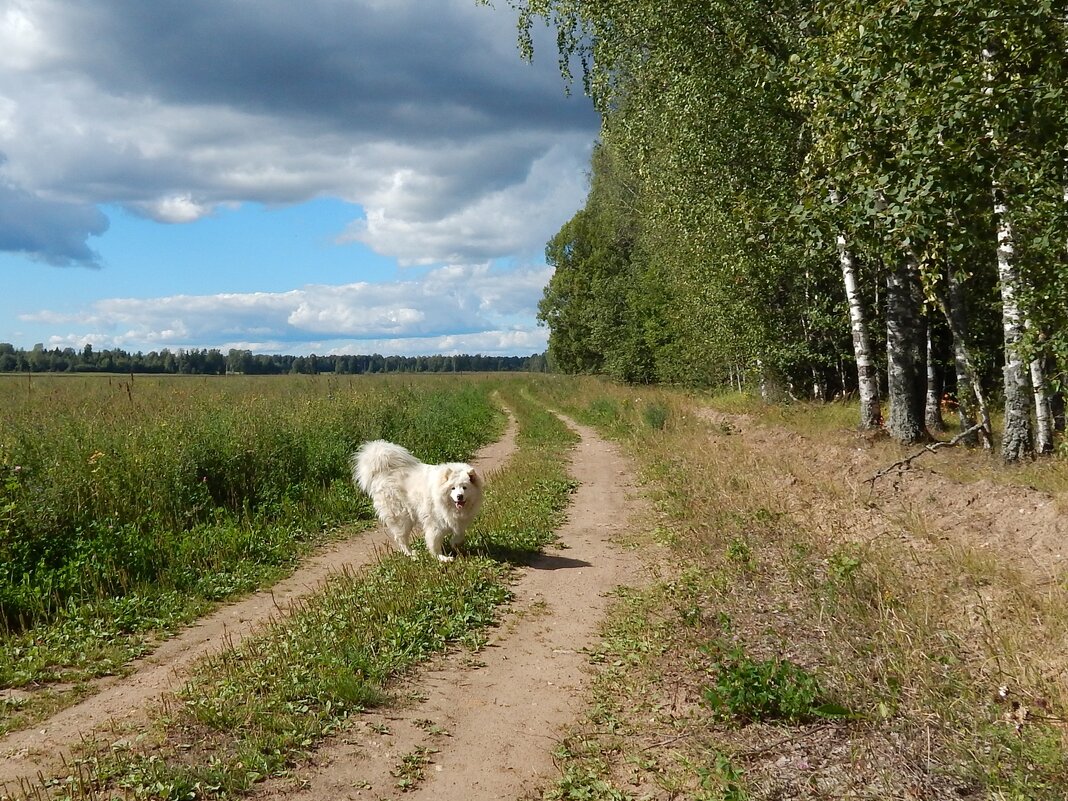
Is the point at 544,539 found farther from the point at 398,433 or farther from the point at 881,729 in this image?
the point at 398,433

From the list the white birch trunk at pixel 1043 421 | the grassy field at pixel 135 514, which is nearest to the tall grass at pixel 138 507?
the grassy field at pixel 135 514

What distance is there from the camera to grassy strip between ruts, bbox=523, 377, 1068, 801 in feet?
12.3

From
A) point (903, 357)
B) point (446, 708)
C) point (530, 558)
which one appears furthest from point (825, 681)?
point (903, 357)

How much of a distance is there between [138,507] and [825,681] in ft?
26.6

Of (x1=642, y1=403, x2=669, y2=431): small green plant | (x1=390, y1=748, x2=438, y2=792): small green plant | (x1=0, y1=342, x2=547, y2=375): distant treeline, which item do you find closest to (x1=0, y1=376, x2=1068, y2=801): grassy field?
(x1=390, y1=748, x2=438, y2=792): small green plant

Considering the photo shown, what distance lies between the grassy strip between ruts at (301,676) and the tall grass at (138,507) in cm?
138

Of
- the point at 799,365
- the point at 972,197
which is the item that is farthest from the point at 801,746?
the point at 799,365

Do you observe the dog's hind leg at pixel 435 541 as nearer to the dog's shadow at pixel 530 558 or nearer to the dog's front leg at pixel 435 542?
the dog's front leg at pixel 435 542

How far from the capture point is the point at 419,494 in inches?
350

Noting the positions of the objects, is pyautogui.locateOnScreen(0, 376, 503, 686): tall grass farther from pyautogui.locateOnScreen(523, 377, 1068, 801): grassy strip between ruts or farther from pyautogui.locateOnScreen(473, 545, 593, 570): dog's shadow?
pyautogui.locateOnScreen(523, 377, 1068, 801): grassy strip between ruts

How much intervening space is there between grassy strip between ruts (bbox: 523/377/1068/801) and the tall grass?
4276 mm

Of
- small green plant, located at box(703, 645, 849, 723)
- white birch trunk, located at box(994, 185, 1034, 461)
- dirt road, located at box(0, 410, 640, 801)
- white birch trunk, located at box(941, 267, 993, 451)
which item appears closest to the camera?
dirt road, located at box(0, 410, 640, 801)

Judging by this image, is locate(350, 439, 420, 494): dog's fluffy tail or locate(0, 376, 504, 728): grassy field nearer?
locate(0, 376, 504, 728): grassy field

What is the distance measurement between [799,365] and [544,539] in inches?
638
